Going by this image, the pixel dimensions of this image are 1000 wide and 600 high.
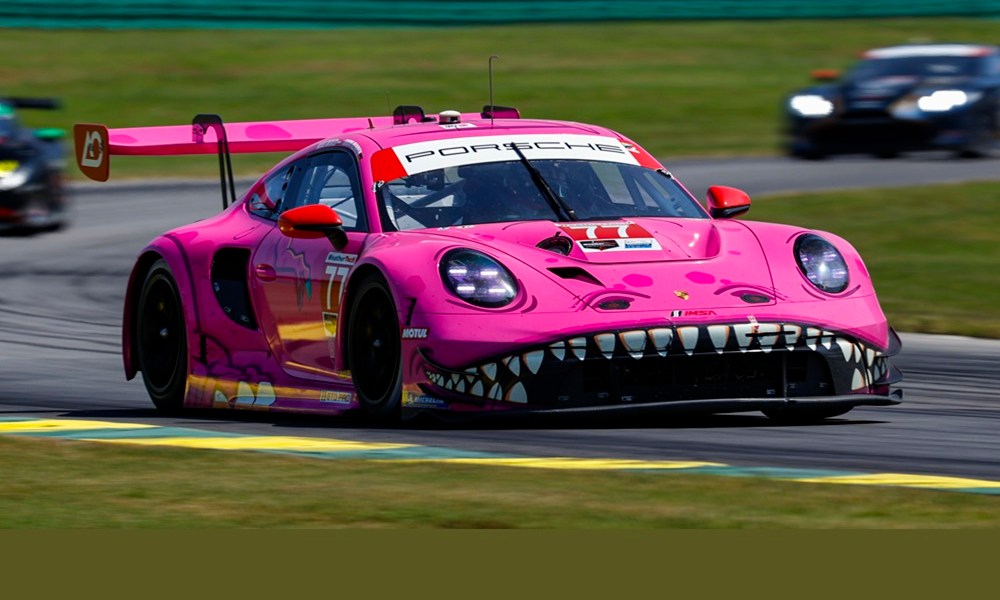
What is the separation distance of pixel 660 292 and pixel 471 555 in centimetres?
242

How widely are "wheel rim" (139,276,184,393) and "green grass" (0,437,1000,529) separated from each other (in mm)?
2359

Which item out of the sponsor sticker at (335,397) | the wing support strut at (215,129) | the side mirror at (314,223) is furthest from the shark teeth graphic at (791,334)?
the wing support strut at (215,129)

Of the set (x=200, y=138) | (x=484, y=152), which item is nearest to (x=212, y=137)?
(x=200, y=138)

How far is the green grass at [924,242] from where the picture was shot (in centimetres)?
1174

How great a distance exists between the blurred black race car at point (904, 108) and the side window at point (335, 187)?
44.3ft

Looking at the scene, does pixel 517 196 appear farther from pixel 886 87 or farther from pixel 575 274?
pixel 886 87

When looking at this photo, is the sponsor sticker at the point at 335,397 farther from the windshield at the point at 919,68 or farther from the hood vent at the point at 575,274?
the windshield at the point at 919,68

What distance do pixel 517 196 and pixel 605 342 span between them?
1109 mm

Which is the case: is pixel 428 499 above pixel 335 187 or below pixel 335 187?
below

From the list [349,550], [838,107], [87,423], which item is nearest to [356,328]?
[87,423]

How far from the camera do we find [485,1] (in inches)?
1407

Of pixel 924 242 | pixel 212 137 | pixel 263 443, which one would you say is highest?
pixel 212 137

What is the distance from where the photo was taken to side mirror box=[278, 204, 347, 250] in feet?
24.3

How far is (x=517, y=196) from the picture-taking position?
25.1ft
